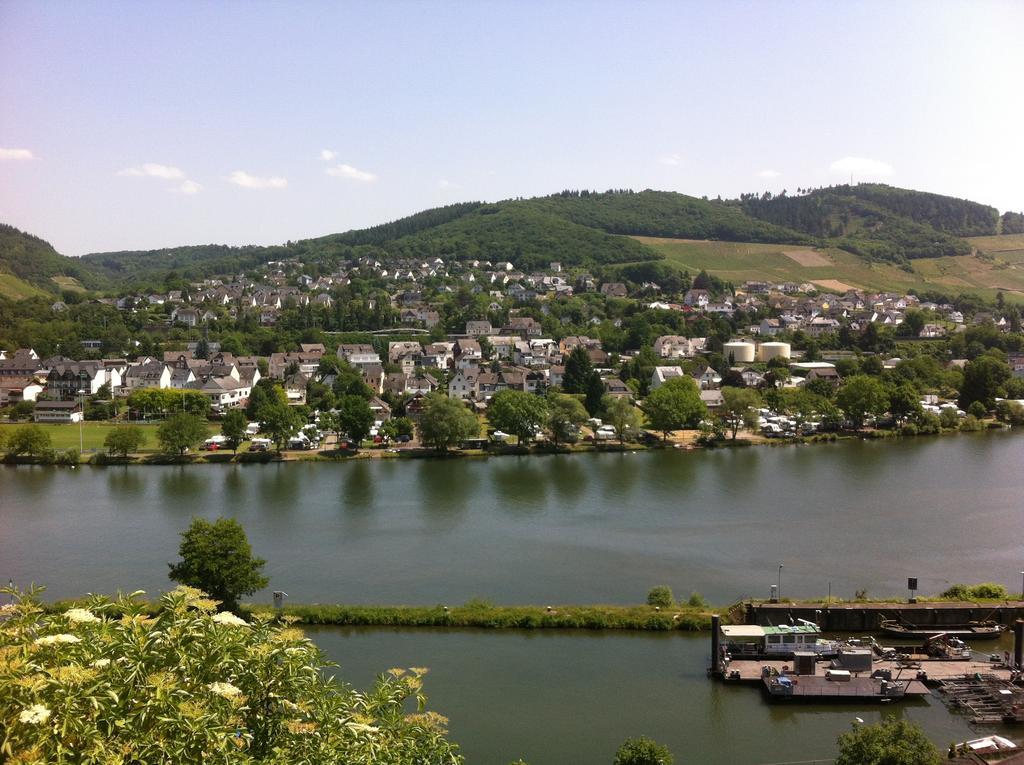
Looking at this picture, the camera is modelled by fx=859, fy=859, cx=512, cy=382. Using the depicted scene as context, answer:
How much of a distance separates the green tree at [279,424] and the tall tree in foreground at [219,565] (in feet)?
23.5

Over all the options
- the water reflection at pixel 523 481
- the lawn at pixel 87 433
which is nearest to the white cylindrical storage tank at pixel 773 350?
the water reflection at pixel 523 481

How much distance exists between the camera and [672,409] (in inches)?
588

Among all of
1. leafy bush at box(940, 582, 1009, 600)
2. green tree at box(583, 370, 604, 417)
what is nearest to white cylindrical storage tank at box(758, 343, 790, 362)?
green tree at box(583, 370, 604, 417)

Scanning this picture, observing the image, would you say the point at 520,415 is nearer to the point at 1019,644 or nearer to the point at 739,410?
the point at 739,410

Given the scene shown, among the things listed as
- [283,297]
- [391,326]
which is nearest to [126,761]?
[391,326]

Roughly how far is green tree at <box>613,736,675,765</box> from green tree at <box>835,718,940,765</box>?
964 mm

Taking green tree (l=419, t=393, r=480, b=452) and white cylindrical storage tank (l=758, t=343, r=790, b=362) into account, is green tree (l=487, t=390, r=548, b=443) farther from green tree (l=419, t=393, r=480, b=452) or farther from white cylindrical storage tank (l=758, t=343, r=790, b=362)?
white cylindrical storage tank (l=758, t=343, r=790, b=362)

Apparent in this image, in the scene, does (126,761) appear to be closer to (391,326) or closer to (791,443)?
(791,443)

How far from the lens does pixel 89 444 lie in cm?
1479

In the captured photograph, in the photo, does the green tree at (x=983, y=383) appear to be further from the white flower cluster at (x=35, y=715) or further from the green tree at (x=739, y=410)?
the white flower cluster at (x=35, y=715)

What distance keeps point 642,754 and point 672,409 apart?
10673 millimetres

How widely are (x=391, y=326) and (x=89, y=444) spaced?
46.7 feet

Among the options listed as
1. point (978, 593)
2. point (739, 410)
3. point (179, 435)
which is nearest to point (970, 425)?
point (739, 410)

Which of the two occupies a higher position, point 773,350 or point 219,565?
point 773,350
